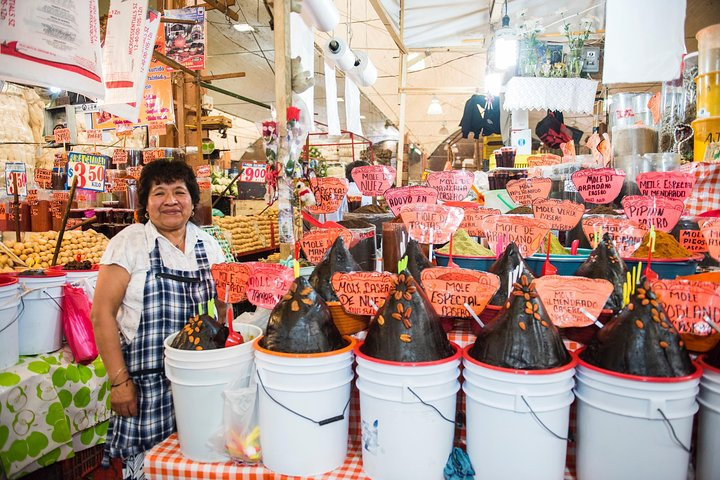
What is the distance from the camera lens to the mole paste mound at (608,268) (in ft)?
4.70

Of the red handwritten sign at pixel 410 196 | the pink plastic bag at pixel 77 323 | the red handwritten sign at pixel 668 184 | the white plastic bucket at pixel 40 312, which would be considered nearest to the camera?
the red handwritten sign at pixel 668 184

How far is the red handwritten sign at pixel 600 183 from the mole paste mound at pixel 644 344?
84cm

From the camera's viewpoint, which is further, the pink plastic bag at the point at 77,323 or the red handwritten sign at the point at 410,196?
the pink plastic bag at the point at 77,323

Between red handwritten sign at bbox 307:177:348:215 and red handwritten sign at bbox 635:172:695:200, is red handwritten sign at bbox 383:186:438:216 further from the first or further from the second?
red handwritten sign at bbox 635:172:695:200

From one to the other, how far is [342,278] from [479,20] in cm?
600

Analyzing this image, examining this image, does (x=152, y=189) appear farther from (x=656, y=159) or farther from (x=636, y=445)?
(x=656, y=159)

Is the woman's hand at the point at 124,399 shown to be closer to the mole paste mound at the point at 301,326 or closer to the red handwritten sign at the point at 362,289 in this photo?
the mole paste mound at the point at 301,326

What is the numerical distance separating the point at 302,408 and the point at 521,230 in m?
0.90

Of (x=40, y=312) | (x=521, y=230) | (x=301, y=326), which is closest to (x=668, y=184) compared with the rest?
(x=521, y=230)

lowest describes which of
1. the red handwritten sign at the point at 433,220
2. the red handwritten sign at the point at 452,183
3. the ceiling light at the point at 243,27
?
the red handwritten sign at the point at 433,220

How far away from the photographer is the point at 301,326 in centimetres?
123

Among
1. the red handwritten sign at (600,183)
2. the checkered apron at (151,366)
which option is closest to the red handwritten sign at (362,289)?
the checkered apron at (151,366)

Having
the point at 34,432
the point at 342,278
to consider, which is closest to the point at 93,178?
the point at 34,432

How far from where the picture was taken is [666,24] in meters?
3.30
